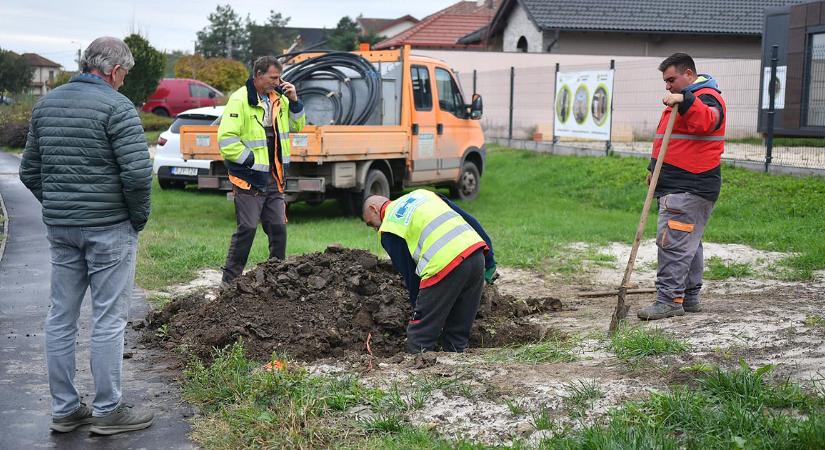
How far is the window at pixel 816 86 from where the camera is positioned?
16922 mm

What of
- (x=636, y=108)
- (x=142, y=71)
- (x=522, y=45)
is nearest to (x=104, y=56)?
(x=636, y=108)

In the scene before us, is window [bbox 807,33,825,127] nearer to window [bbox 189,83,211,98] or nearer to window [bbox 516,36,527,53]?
window [bbox 516,36,527,53]

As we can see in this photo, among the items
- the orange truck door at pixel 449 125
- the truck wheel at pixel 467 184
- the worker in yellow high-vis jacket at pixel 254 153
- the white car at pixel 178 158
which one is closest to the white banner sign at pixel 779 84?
the truck wheel at pixel 467 184

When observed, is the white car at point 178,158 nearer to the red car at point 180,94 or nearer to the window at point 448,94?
the window at point 448,94

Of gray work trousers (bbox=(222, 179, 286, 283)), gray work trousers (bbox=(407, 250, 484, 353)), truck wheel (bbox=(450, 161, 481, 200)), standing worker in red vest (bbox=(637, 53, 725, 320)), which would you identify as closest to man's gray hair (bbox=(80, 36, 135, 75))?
gray work trousers (bbox=(407, 250, 484, 353))

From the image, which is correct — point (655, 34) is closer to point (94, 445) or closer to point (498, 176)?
point (498, 176)

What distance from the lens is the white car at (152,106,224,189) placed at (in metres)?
16.8

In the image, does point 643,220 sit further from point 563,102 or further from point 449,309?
point 563,102

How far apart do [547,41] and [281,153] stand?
2535cm

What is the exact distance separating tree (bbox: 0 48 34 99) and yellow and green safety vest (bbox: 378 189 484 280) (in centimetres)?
5187

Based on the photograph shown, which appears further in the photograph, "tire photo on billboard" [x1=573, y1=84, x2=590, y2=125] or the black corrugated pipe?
"tire photo on billboard" [x1=573, y1=84, x2=590, y2=125]

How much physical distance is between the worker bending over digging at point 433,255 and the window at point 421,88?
8.50 metres

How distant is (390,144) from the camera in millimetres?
13828

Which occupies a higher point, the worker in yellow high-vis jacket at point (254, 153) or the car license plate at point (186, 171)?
the worker in yellow high-vis jacket at point (254, 153)
